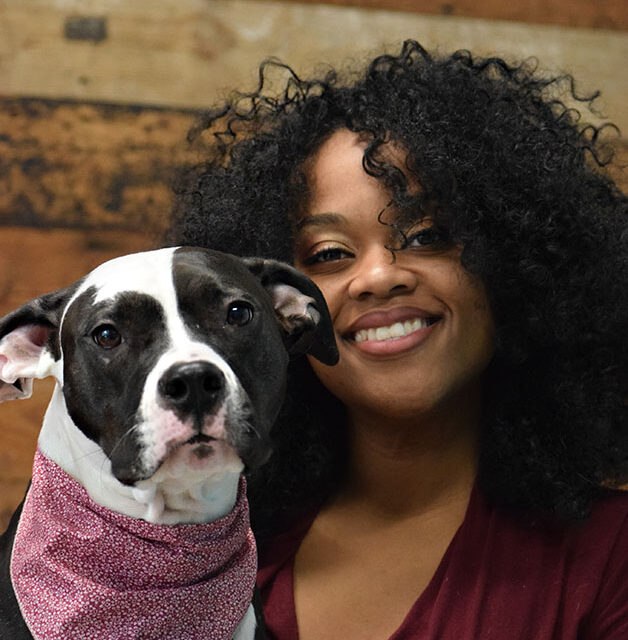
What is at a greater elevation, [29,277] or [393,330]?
[393,330]

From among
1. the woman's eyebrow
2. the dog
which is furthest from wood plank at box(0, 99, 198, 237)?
the dog

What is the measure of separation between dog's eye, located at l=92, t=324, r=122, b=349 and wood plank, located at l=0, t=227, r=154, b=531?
111cm

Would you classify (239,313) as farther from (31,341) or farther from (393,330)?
(393,330)

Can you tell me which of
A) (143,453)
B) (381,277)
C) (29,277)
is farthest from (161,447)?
(29,277)

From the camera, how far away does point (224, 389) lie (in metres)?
1.21

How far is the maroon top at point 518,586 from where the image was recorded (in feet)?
5.30

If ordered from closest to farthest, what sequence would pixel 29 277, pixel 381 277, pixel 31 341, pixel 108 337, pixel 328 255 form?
1. pixel 108 337
2. pixel 31 341
3. pixel 381 277
4. pixel 328 255
5. pixel 29 277

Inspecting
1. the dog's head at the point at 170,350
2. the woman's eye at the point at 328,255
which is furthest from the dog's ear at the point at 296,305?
the woman's eye at the point at 328,255

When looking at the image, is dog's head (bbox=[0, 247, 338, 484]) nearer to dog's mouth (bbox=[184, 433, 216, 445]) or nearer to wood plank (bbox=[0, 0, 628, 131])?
dog's mouth (bbox=[184, 433, 216, 445])

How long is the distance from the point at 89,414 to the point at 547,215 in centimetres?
89

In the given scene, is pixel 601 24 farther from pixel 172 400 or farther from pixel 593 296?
pixel 172 400

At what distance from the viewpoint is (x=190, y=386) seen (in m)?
1.18

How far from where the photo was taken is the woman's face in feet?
5.52

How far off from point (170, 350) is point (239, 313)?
0.45 feet
